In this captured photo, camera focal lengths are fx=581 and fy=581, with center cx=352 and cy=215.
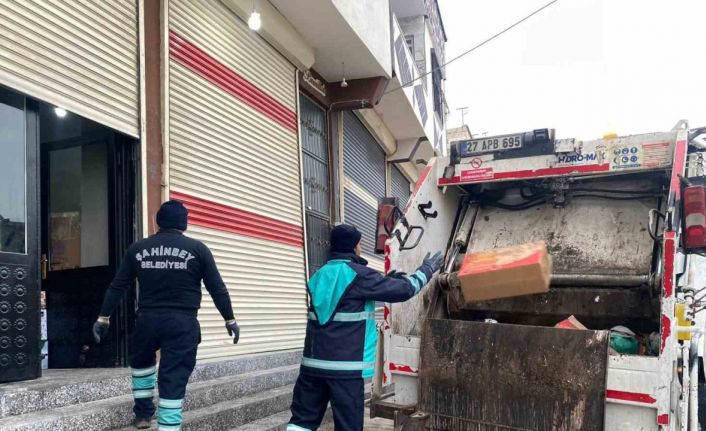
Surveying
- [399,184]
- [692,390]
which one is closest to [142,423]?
[692,390]

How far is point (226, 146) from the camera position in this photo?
5.91 m

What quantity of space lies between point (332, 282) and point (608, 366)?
1.52m

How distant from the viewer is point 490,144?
14.7 feet

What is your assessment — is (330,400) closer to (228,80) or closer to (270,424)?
(270,424)

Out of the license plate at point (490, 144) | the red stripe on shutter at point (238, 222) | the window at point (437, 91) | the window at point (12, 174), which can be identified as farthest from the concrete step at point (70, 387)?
the window at point (437, 91)

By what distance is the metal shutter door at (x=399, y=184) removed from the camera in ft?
43.9

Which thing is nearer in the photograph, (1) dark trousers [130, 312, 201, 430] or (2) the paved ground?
(1) dark trousers [130, 312, 201, 430]

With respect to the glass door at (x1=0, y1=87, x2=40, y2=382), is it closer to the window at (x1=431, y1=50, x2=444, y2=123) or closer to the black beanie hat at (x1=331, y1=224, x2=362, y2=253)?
the black beanie hat at (x1=331, y1=224, x2=362, y2=253)

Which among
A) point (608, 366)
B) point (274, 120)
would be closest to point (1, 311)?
point (608, 366)

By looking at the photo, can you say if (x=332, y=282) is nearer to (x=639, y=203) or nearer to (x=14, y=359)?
(x=14, y=359)

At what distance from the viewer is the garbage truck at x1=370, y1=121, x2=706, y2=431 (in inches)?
121

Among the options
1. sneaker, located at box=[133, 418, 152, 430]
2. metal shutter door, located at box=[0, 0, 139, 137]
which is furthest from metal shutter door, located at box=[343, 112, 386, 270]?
sneaker, located at box=[133, 418, 152, 430]

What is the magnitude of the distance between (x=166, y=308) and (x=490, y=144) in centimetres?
265

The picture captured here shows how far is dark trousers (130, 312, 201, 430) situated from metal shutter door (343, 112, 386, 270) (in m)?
6.17
